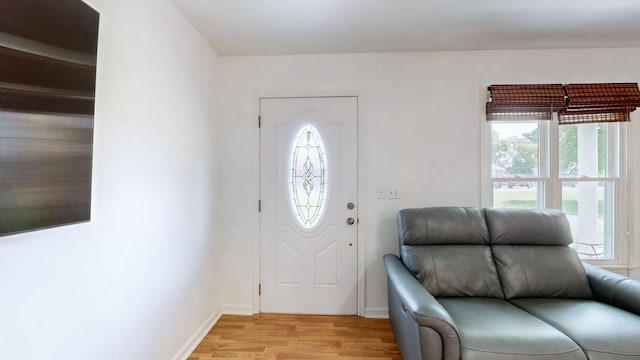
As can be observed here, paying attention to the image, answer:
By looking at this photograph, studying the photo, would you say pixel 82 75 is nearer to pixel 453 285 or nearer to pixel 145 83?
pixel 145 83

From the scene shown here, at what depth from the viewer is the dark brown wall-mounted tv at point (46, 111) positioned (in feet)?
2.94

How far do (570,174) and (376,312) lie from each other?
216 cm

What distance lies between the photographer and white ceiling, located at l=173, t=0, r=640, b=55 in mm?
2021

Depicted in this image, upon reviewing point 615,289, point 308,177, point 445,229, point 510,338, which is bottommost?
point 510,338

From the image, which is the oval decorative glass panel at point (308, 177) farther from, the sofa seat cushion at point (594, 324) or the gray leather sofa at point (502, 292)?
the sofa seat cushion at point (594, 324)

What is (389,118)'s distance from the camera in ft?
9.07

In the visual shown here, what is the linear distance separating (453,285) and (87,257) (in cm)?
220

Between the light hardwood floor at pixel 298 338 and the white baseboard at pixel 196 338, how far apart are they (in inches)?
1.4

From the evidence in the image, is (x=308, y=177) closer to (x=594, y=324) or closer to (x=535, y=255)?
(x=535, y=255)

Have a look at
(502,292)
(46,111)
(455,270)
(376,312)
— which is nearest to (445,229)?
(455,270)

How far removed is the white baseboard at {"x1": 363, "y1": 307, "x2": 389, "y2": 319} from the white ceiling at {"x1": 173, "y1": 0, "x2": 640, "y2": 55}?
236 centimetres

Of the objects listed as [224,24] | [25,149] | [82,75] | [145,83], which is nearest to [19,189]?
[25,149]

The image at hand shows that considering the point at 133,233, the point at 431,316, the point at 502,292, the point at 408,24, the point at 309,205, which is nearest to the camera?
the point at 431,316

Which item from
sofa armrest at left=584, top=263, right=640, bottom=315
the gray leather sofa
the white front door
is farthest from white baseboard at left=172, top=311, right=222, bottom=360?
sofa armrest at left=584, top=263, right=640, bottom=315
